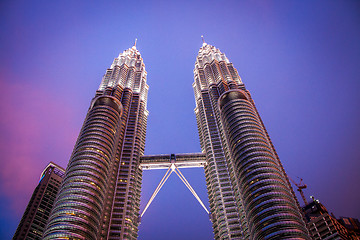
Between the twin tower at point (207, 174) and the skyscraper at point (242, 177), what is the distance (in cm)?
32

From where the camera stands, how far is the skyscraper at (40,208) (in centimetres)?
15450

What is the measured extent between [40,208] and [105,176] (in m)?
85.9

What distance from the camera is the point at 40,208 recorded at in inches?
6654

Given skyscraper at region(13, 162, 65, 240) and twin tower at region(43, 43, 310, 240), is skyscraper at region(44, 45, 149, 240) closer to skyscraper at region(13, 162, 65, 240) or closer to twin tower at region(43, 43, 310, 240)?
twin tower at region(43, 43, 310, 240)

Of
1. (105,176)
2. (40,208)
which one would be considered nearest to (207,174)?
(105,176)

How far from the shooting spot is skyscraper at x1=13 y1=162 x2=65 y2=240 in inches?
6083

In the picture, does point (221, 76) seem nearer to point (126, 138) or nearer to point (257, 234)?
point (126, 138)

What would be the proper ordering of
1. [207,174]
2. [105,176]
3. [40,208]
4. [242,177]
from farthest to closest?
[40,208] < [207,174] < [105,176] < [242,177]

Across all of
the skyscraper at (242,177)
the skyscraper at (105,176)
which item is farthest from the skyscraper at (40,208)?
the skyscraper at (242,177)

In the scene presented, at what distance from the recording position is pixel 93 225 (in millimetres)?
96000

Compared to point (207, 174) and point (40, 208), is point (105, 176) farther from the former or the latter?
point (40, 208)

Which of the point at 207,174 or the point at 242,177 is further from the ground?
the point at 207,174

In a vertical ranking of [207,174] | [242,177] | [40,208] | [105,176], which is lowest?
[242,177]

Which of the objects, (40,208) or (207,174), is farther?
(40,208)
